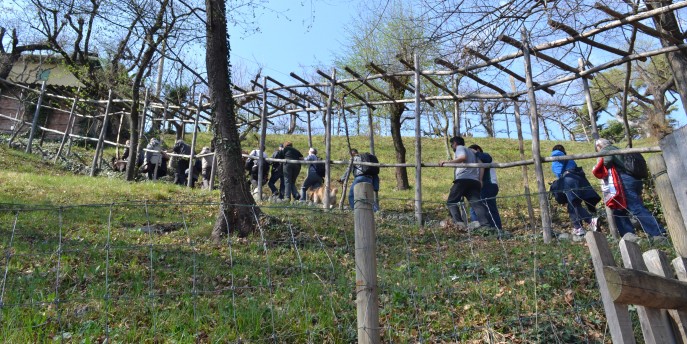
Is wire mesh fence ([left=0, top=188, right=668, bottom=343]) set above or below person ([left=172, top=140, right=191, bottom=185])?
below

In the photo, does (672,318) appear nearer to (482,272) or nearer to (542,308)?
(542,308)

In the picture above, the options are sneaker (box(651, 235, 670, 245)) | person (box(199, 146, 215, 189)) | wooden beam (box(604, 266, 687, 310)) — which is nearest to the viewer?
wooden beam (box(604, 266, 687, 310))

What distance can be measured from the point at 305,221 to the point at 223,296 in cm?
393

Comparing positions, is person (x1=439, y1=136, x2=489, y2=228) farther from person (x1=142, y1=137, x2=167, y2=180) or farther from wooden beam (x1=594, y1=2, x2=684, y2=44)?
person (x1=142, y1=137, x2=167, y2=180)

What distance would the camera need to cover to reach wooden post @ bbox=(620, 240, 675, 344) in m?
3.08

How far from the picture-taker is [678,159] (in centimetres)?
322

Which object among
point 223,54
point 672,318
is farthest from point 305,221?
point 672,318

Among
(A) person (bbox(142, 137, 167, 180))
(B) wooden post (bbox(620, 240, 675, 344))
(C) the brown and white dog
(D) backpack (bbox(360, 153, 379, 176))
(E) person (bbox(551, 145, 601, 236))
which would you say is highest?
(A) person (bbox(142, 137, 167, 180))

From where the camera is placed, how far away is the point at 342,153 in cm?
2458

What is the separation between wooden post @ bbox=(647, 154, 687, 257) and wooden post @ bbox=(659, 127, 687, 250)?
0.43 m

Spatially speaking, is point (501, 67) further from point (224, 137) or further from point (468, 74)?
point (224, 137)

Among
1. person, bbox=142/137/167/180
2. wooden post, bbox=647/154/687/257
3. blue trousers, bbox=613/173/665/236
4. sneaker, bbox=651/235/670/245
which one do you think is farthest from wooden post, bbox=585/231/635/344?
person, bbox=142/137/167/180

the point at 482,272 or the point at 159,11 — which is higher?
the point at 159,11

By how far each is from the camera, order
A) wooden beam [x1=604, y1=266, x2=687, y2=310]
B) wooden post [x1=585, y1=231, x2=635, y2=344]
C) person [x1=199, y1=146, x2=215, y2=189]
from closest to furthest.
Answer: wooden beam [x1=604, y1=266, x2=687, y2=310] → wooden post [x1=585, y1=231, x2=635, y2=344] → person [x1=199, y1=146, x2=215, y2=189]
